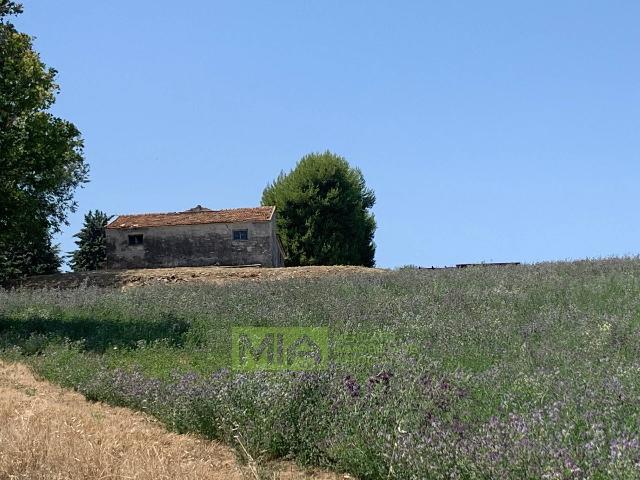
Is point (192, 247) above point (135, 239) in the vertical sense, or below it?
below

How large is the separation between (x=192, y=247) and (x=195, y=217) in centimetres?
178

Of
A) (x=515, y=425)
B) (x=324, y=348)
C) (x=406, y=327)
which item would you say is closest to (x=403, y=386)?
(x=515, y=425)

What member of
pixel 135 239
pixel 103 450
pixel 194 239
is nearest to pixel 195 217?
pixel 194 239

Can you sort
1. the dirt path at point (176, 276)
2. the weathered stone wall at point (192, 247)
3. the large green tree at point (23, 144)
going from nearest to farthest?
the large green tree at point (23, 144) → the dirt path at point (176, 276) → the weathered stone wall at point (192, 247)

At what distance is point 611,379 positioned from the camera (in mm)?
6297

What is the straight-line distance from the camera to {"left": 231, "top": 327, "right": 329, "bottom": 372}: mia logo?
7762 millimetres

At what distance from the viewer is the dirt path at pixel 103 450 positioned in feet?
18.4

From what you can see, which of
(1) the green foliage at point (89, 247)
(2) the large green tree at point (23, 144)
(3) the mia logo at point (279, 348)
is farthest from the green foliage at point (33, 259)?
(3) the mia logo at point (279, 348)

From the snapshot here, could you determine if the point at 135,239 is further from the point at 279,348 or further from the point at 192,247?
the point at 279,348

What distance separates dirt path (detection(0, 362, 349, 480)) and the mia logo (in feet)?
4.10

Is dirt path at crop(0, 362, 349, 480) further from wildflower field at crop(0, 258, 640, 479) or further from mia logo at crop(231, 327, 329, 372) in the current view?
mia logo at crop(231, 327, 329, 372)

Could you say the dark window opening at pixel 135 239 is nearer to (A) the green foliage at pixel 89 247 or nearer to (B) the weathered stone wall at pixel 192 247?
(B) the weathered stone wall at pixel 192 247

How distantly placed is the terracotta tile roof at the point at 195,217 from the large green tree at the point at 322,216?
9.21 m

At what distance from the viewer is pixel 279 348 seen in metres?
9.13
